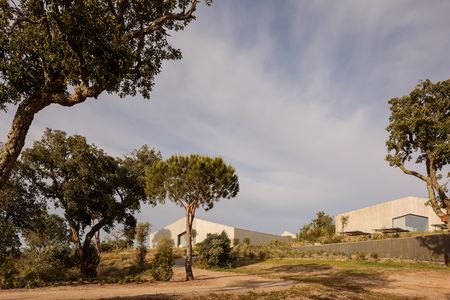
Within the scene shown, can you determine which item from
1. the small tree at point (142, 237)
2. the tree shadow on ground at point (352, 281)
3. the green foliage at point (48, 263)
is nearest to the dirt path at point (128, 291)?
the tree shadow on ground at point (352, 281)

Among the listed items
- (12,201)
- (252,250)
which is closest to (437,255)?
(252,250)

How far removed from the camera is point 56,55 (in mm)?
9594

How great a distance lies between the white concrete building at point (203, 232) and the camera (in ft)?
241

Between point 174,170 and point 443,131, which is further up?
point 443,131

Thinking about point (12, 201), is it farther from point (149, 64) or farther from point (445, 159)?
point (445, 159)

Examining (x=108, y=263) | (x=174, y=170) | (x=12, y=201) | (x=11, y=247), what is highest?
(x=174, y=170)

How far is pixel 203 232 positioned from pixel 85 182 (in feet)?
165

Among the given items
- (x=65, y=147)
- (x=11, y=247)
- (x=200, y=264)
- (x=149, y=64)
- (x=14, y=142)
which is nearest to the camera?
(x=14, y=142)

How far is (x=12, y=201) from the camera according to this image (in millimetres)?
25453

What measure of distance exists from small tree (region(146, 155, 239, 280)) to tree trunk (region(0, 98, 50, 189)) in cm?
1617

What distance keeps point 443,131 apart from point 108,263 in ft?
111

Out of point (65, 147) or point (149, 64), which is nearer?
point (149, 64)

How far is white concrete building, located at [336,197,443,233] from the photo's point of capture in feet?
189

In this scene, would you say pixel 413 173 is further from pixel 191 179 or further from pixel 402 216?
pixel 402 216
